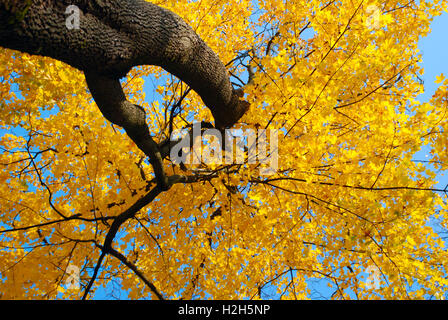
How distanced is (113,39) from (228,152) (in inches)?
59.0

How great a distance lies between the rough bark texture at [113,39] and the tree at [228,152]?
11 millimetres

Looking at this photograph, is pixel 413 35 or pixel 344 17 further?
pixel 413 35

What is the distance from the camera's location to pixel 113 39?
210 cm

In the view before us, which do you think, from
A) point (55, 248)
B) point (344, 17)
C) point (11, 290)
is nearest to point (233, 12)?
point (344, 17)

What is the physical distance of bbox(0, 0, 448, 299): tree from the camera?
214 centimetres

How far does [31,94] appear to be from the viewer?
332 centimetres

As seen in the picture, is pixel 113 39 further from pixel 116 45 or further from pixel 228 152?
pixel 228 152

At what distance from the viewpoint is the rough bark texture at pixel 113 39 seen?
1.64 metres

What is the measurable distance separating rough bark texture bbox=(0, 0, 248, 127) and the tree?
0.01 m

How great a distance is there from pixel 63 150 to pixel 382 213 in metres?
3.68

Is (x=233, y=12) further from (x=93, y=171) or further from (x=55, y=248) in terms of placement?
(x=55, y=248)

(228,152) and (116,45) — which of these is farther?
(228,152)

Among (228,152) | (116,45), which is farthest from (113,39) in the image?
(228,152)

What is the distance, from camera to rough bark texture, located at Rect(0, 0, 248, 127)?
164 cm
